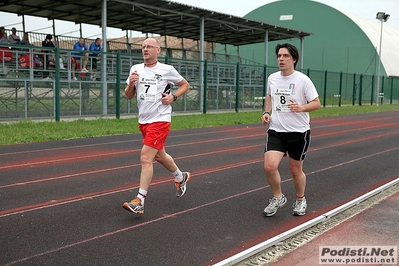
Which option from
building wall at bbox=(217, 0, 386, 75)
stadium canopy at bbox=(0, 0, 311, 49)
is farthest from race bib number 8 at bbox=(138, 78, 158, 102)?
building wall at bbox=(217, 0, 386, 75)

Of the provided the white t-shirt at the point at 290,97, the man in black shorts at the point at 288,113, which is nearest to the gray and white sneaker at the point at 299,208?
the man in black shorts at the point at 288,113

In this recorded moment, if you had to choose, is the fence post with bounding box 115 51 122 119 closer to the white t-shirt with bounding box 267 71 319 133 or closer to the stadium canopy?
the stadium canopy

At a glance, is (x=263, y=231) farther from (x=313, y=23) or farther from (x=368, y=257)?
(x=313, y=23)

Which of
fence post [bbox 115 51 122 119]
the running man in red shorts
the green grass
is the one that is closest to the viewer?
the running man in red shorts

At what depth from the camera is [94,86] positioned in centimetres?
1898

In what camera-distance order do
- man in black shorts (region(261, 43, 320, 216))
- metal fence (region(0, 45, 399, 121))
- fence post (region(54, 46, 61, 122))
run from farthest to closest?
fence post (region(54, 46, 61, 122)) < metal fence (region(0, 45, 399, 121)) < man in black shorts (region(261, 43, 320, 216))

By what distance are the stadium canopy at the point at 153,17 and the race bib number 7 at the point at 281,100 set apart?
53.9 ft

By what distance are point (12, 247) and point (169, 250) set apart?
1433 millimetres

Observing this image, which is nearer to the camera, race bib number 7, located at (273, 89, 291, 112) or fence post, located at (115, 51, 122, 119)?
race bib number 7, located at (273, 89, 291, 112)

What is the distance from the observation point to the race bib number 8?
5836 mm

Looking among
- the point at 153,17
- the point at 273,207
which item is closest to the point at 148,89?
the point at 273,207

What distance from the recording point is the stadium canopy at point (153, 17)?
22484 mm

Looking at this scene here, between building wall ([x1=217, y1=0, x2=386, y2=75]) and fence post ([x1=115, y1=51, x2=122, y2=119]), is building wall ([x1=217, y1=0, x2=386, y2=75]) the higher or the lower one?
the higher one

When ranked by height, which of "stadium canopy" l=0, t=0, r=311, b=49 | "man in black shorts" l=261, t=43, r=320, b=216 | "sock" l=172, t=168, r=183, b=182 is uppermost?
"stadium canopy" l=0, t=0, r=311, b=49
